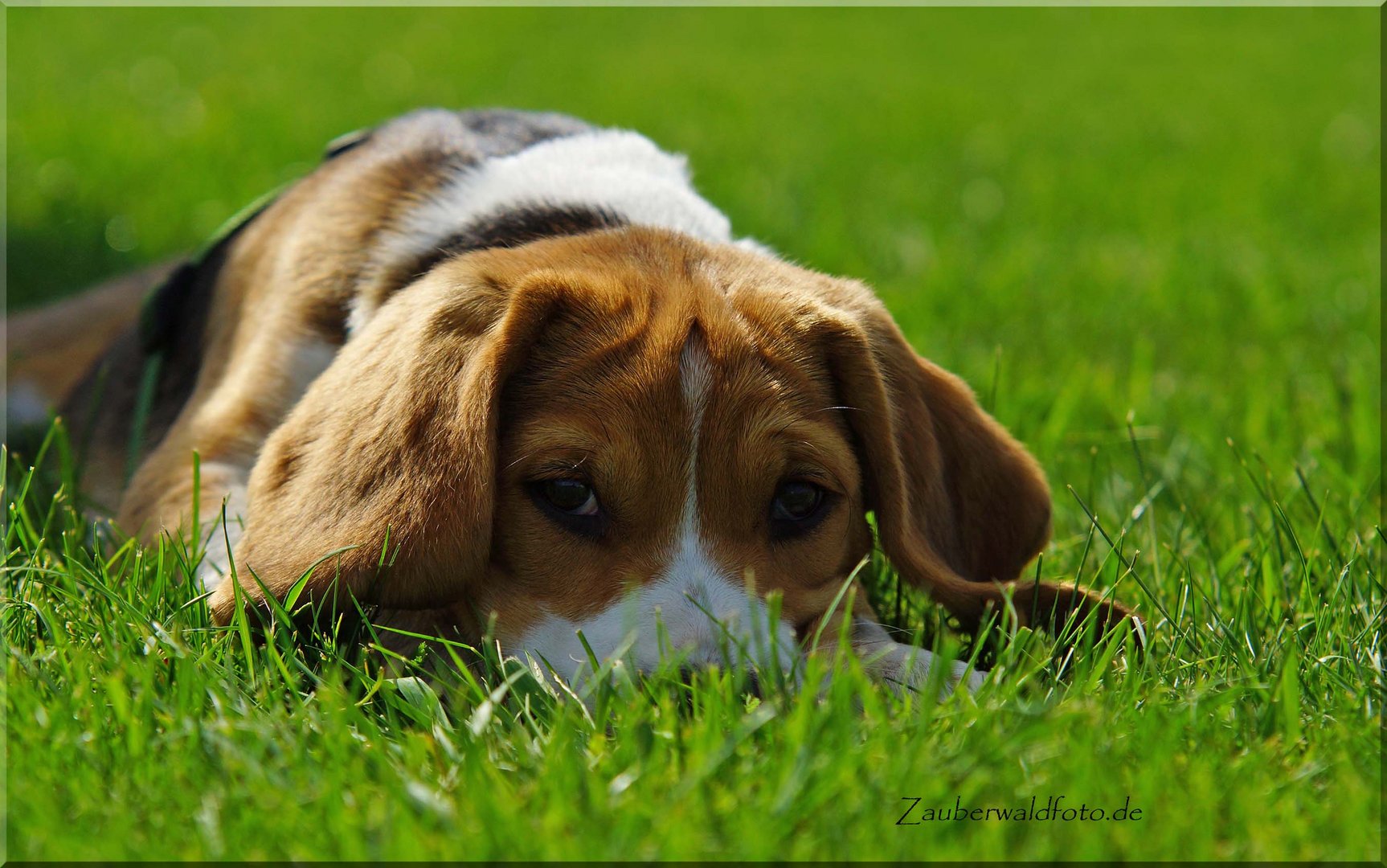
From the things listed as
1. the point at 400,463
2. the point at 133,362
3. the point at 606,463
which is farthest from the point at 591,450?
the point at 133,362

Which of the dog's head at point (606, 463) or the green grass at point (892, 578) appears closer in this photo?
the green grass at point (892, 578)

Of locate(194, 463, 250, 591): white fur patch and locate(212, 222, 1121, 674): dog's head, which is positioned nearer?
locate(212, 222, 1121, 674): dog's head

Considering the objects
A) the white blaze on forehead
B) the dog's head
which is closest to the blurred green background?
the dog's head

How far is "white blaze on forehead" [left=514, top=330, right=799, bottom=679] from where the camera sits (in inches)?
102

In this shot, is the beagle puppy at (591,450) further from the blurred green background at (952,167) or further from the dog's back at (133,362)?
the blurred green background at (952,167)

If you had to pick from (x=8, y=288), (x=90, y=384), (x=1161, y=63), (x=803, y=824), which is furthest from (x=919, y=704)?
(x=1161, y=63)

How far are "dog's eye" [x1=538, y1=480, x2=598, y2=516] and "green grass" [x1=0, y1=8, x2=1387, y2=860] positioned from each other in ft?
1.26

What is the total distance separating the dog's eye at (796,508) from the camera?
3025 mm

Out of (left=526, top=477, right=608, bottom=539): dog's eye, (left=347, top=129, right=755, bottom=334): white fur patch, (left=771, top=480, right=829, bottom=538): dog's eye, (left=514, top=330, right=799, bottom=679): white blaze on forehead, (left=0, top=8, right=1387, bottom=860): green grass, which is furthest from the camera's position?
(left=347, top=129, right=755, bottom=334): white fur patch

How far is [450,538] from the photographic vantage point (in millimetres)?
2719

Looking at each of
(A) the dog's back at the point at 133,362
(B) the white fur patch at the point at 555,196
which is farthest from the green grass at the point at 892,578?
(B) the white fur patch at the point at 555,196

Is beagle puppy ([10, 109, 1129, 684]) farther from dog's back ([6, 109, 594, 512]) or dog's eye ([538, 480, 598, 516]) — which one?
dog's back ([6, 109, 594, 512])

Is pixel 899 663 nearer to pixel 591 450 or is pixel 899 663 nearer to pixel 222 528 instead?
pixel 591 450

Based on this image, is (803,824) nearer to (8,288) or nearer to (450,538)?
(450,538)
